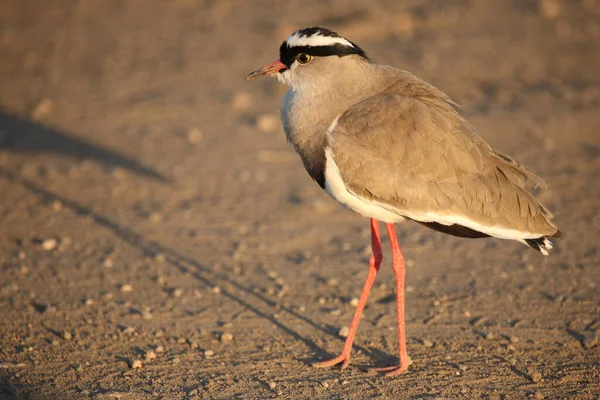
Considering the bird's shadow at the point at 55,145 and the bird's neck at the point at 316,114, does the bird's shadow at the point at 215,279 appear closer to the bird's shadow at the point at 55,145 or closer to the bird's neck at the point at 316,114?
the bird's shadow at the point at 55,145

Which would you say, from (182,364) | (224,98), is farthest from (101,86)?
(182,364)

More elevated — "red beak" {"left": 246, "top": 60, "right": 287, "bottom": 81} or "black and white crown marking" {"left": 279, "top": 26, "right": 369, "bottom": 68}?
"black and white crown marking" {"left": 279, "top": 26, "right": 369, "bottom": 68}

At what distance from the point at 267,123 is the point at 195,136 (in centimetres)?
92

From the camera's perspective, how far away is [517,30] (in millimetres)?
11734

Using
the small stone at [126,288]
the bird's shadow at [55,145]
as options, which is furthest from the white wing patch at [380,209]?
the bird's shadow at [55,145]

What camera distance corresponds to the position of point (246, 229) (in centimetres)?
697

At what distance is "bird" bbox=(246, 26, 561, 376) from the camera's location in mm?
4723

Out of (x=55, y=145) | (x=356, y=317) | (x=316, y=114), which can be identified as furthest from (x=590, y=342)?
(x=55, y=145)

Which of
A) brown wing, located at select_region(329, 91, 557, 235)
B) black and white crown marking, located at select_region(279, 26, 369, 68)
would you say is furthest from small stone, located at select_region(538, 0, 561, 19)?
brown wing, located at select_region(329, 91, 557, 235)

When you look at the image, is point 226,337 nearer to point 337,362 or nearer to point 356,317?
point 337,362

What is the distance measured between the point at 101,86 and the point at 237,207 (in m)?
3.90

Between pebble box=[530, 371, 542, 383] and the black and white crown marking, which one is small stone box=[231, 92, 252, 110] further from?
pebble box=[530, 371, 542, 383]

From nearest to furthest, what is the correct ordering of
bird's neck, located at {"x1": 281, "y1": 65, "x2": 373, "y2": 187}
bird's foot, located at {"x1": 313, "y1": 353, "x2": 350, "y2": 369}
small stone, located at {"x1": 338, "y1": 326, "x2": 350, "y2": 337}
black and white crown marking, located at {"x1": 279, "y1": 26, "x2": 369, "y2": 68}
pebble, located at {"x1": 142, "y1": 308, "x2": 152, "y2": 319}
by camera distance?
bird's neck, located at {"x1": 281, "y1": 65, "x2": 373, "y2": 187}, bird's foot, located at {"x1": 313, "y1": 353, "x2": 350, "y2": 369}, black and white crown marking, located at {"x1": 279, "y1": 26, "x2": 369, "y2": 68}, small stone, located at {"x1": 338, "y1": 326, "x2": 350, "y2": 337}, pebble, located at {"x1": 142, "y1": 308, "x2": 152, "y2": 319}

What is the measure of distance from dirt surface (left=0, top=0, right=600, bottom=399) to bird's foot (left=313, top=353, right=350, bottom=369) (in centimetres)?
6
